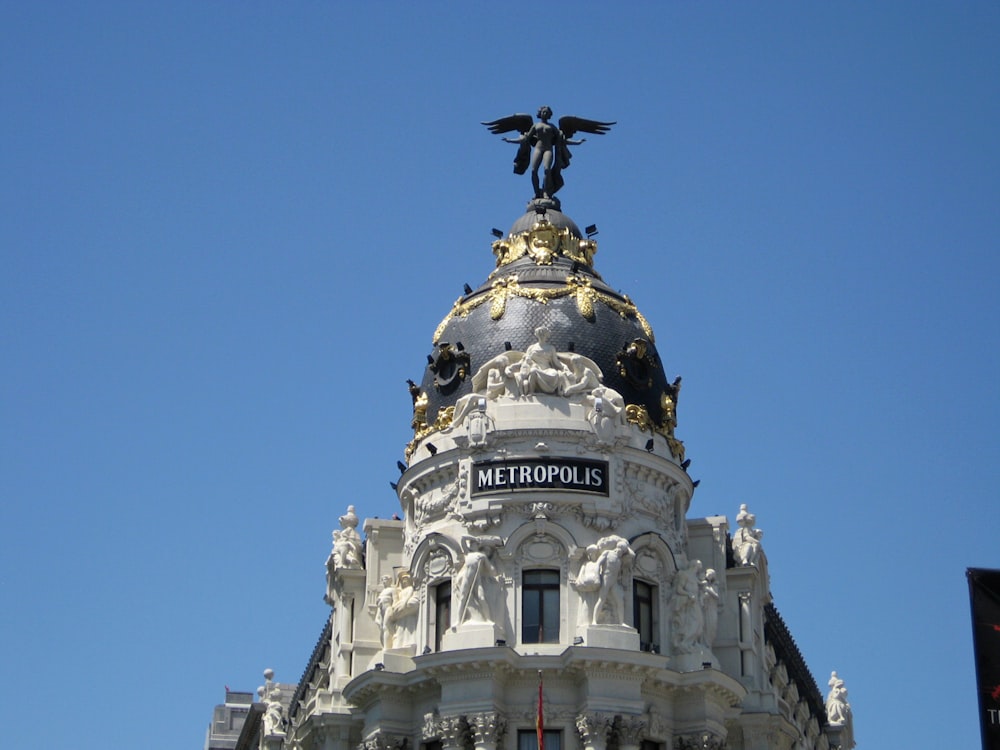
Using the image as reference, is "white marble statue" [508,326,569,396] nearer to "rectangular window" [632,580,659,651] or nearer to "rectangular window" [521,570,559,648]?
"rectangular window" [521,570,559,648]

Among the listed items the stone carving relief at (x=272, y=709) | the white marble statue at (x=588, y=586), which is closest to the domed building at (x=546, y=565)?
the white marble statue at (x=588, y=586)

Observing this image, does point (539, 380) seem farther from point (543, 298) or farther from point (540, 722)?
point (540, 722)

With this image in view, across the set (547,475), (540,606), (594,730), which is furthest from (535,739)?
(547,475)

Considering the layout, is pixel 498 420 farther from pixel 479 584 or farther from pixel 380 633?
pixel 380 633

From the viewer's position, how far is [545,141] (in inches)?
2447

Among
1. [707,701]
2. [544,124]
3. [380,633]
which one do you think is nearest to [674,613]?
[707,701]

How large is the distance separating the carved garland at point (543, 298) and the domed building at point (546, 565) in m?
0.07

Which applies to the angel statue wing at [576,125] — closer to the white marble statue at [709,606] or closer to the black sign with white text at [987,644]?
the white marble statue at [709,606]

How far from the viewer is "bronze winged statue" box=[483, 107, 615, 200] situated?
62.2 meters

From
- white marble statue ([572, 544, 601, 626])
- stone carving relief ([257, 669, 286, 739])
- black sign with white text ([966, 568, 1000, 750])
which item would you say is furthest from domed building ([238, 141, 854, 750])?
black sign with white text ([966, 568, 1000, 750])

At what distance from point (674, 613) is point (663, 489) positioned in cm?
430

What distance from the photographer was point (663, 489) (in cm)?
5416

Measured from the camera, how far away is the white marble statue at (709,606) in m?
52.8

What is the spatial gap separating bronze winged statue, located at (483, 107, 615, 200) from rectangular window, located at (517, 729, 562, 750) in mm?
21554
